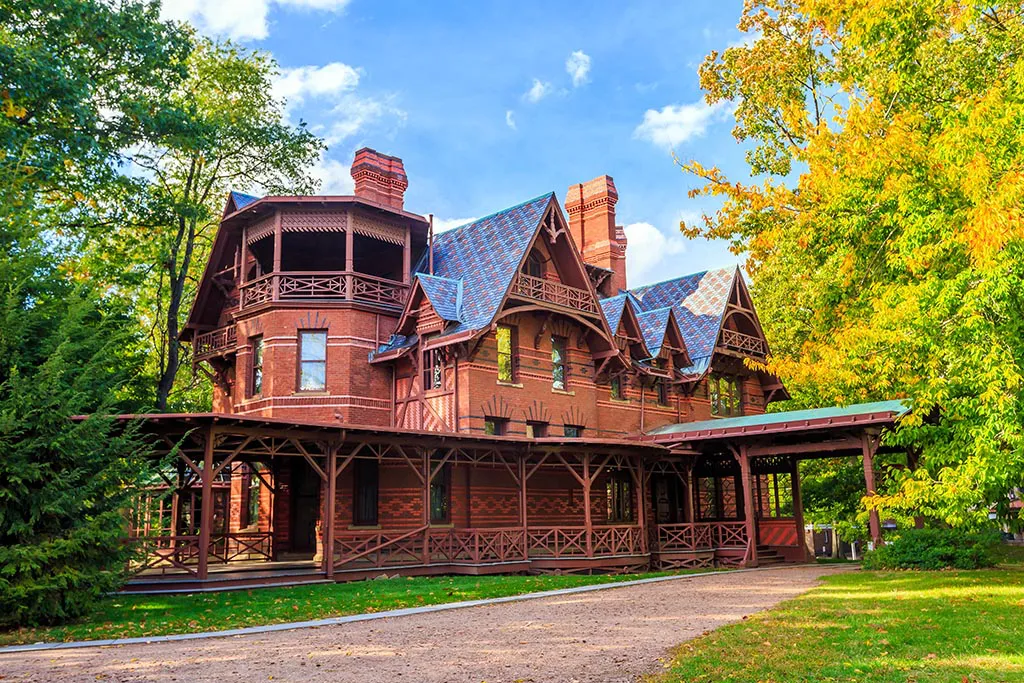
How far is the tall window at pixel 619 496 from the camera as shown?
28797 millimetres

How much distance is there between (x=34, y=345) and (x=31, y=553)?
9.23 m

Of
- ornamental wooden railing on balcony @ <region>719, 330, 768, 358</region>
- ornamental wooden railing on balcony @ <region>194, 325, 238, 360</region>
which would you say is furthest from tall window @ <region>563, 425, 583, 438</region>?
ornamental wooden railing on balcony @ <region>194, 325, 238, 360</region>

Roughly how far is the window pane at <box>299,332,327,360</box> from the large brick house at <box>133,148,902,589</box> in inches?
2.5

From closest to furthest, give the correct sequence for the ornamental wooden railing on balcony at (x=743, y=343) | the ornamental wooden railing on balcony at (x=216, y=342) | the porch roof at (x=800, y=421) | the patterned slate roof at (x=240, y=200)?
1. the porch roof at (x=800, y=421)
2. the patterned slate roof at (x=240, y=200)
3. the ornamental wooden railing on balcony at (x=216, y=342)
4. the ornamental wooden railing on balcony at (x=743, y=343)

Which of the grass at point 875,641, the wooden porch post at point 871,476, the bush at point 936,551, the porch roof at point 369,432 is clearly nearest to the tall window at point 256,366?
the porch roof at point 369,432

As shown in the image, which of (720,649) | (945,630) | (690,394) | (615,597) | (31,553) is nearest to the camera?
(720,649)

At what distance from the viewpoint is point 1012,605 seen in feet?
40.2

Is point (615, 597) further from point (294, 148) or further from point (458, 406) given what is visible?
point (294, 148)

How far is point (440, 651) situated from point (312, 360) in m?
16.3

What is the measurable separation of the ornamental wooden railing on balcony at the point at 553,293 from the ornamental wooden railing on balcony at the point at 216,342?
9.57 metres

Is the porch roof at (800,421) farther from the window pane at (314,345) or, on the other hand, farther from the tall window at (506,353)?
the window pane at (314,345)

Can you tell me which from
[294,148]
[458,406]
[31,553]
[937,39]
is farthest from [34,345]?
[937,39]

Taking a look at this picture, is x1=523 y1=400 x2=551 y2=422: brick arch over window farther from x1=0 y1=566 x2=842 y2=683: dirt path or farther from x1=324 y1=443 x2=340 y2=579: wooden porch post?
x1=0 y1=566 x2=842 y2=683: dirt path

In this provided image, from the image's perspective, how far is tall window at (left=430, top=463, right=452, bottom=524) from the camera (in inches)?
940
